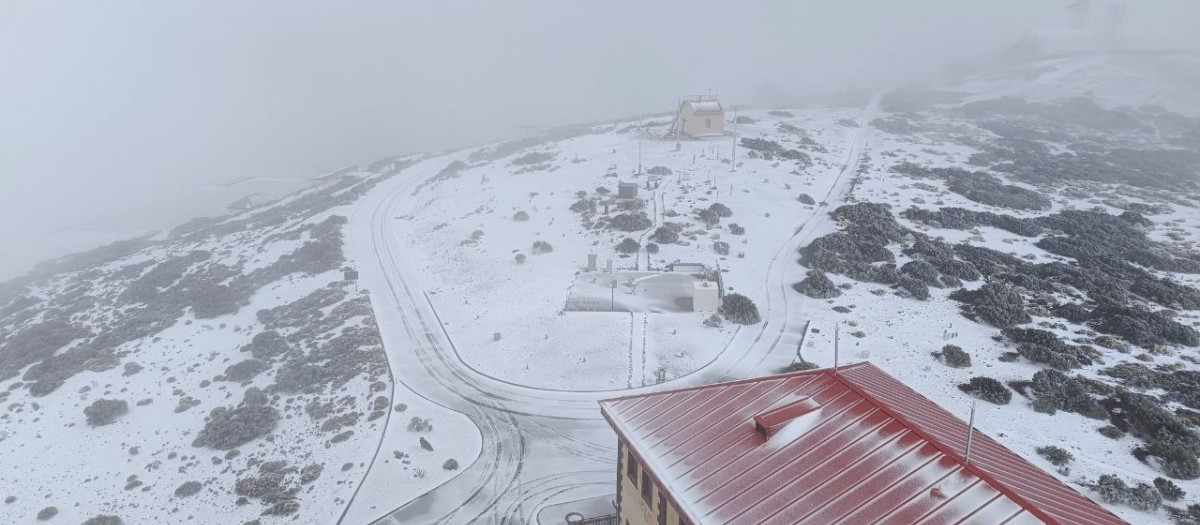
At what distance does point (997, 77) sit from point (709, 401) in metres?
159

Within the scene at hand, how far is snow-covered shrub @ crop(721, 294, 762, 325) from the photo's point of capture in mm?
39719

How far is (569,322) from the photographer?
40.9 metres

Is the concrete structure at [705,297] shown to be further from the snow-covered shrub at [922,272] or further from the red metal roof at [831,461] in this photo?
the red metal roof at [831,461]

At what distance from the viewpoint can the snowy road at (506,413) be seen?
2620 centimetres

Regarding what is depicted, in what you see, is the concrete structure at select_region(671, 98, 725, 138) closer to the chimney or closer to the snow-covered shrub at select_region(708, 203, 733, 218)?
the snow-covered shrub at select_region(708, 203, 733, 218)

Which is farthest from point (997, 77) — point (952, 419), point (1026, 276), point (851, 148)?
point (952, 419)

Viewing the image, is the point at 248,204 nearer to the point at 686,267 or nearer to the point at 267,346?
the point at 267,346

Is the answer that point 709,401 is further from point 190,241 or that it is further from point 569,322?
point 190,241

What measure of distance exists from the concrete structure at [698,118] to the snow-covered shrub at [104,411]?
67859 mm

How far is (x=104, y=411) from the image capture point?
36469 mm

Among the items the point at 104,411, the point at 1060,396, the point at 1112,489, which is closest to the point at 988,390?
the point at 1060,396

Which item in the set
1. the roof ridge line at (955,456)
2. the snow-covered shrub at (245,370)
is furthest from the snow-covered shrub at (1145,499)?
the snow-covered shrub at (245,370)

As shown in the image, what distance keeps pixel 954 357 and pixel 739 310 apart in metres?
12.6

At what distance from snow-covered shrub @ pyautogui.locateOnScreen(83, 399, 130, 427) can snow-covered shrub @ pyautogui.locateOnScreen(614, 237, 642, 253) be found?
3574 centimetres
